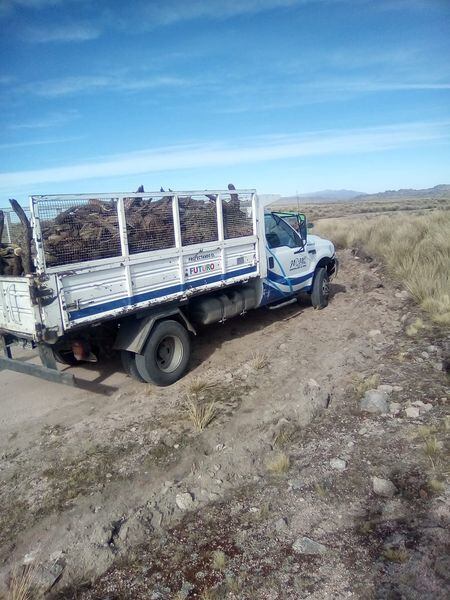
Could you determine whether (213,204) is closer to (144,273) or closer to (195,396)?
(144,273)

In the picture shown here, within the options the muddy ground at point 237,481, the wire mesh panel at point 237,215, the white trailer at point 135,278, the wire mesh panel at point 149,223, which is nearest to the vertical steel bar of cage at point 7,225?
the white trailer at point 135,278

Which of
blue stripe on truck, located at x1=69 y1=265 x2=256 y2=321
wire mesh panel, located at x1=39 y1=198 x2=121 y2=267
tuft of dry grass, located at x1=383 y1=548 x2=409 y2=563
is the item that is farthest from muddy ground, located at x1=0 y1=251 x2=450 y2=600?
wire mesh panel, located at x1=39 y1=198 x2=121 y2=267

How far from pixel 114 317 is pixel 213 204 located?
2309 mm

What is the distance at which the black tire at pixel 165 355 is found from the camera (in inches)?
223

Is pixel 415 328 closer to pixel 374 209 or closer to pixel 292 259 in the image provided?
pixel 292 259

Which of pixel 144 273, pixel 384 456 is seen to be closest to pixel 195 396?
pixel 144 273

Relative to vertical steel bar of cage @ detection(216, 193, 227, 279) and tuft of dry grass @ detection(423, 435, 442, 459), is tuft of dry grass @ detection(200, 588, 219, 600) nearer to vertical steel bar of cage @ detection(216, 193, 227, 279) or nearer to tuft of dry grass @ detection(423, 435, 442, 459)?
tuft of dry grass @ detection(423, 435, 442, 459)

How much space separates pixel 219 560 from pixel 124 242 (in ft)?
11.5

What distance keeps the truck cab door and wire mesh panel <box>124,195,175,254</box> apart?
244cm

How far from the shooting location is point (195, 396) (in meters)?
5.52

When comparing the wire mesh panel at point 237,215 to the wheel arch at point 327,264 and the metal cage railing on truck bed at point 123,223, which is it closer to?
the metal cage railing on truck bed at point 123,223

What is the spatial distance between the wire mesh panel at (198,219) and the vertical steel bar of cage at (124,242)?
3.14 feet

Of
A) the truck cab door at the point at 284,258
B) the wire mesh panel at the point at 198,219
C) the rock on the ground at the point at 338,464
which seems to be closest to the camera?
the rock on the ground at the point at 338,464

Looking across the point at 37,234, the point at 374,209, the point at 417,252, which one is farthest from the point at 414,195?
the point at 37,234
